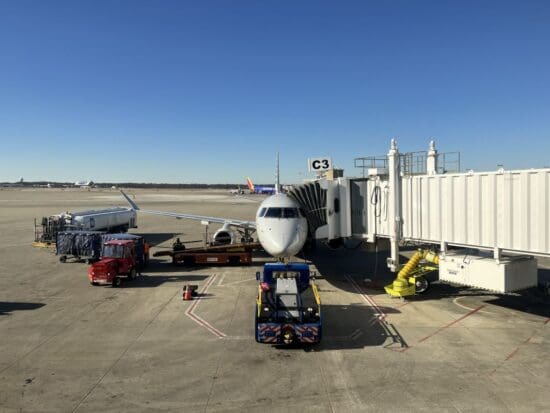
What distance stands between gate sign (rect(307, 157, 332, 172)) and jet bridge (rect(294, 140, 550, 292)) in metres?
7.82

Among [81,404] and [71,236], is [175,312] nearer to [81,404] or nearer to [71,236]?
[81,404]

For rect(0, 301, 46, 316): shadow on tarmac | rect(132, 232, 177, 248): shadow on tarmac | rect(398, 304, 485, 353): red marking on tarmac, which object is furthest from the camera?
rect(132, 232, 177, 248): shadow on tarmac

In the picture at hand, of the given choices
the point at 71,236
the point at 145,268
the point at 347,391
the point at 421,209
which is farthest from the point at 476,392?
the point at 71,236

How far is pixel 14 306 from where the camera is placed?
2231 cm

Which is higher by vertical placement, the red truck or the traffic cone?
the red truck

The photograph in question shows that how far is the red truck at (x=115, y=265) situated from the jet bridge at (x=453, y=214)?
491 inches

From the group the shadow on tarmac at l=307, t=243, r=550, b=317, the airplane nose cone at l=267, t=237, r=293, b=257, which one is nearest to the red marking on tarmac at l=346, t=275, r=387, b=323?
the shadow on tarmac at l=307, t=243, r=550, b=317

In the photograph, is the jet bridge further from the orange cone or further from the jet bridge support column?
the orange cone

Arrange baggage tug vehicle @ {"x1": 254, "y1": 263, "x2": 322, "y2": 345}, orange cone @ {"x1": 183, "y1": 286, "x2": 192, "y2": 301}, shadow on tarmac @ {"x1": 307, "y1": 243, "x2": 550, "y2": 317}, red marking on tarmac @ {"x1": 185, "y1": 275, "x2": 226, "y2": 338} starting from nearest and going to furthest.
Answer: baggage tug vehicle @ {"x1": 254, "y1": 263, "x2": 322, "y2": 345} → red marking on tarmac @ {"x1": 185, "y1": 275, "x2": 226, "y2": 338} → shadow on tarmac @ {"x1": 307, "y1": 243, "x2": 550, "y2": 317} → orange cone @ {"x1": 183, "y1": 286, "x2": 192, "y2": 301}

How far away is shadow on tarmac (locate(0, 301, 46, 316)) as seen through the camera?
21.6 meters

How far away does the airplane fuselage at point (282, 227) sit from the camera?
22.6m

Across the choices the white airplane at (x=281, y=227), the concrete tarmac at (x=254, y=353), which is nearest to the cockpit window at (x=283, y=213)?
the white airplane at (x=281, y=227)

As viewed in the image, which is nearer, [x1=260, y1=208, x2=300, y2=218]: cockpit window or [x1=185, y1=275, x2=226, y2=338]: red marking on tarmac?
[x1=185, y1=275, x2=226, y2=338]: red marking on tarmac

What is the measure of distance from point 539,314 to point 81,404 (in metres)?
20.0
